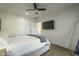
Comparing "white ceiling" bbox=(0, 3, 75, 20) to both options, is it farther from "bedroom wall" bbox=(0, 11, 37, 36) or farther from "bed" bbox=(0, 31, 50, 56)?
"bed" bbox=(0, 31, 50, 56)

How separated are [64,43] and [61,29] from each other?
0.21 meters

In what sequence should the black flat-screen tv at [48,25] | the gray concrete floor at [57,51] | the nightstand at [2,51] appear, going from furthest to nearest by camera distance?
the black flat-screen tv at [48,25] < the gray concrete floor at [57,51] < the nightstand at [2,51]

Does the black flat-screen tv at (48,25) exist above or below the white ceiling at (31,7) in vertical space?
below

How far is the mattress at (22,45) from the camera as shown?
1.43m

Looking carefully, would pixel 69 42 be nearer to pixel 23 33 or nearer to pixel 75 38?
pixel 75 38

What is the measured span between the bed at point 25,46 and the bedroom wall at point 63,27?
0.47ft

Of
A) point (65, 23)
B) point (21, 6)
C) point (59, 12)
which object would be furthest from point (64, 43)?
point (21, 6)

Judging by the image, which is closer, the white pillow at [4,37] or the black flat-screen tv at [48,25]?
the white pillow at [4,37]

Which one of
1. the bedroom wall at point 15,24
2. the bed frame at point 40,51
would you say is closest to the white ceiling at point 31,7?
the bedroom wall at point 15,24

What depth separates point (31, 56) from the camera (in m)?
1.45

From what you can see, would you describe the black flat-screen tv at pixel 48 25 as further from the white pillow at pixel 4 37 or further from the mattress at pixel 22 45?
the white pillow at pixel 4 37

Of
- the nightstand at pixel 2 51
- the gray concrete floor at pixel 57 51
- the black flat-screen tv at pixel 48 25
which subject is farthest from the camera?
the black flat-screen tv at pixel 48 25

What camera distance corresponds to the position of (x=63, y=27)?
1587 millimetres

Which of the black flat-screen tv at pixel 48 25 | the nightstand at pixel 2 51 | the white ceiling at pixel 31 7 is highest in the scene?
the white ceiling at pixel 31 7
